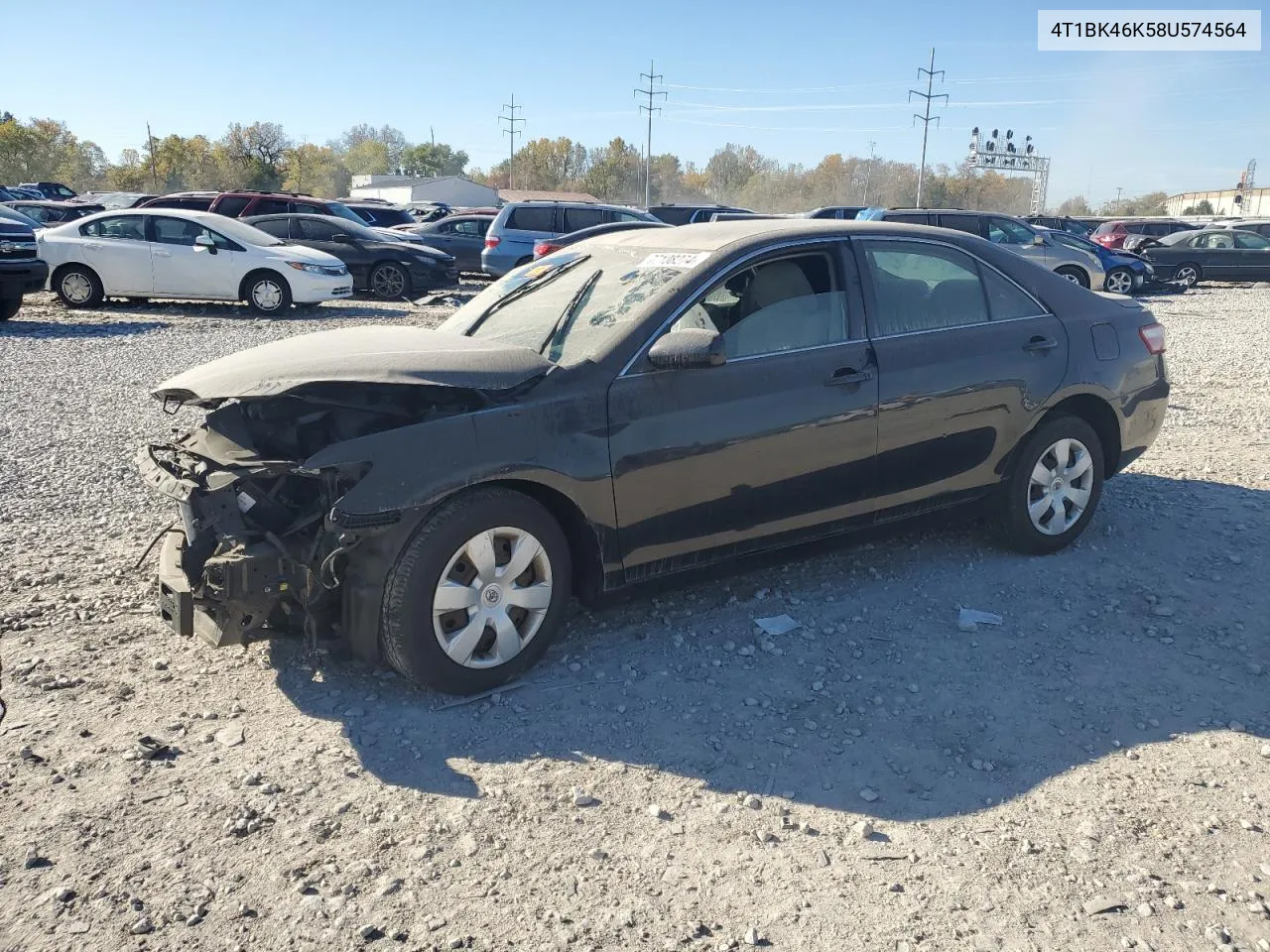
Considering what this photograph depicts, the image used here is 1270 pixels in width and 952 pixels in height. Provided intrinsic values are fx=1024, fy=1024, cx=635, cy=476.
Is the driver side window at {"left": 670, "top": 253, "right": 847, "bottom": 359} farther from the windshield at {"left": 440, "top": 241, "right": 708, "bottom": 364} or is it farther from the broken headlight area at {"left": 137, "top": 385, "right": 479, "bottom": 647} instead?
the broken headlight area at {"left": 137, "top": 385, "right": 479, "bottom": 647}

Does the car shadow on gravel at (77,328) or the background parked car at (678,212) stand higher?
the background parked car at (678,212)

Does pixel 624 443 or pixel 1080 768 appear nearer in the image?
pixel 1080 768

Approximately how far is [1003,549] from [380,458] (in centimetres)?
344

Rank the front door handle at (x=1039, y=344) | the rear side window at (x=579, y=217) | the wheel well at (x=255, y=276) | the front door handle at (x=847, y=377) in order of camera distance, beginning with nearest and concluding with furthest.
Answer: the front door handle at (x=847, y=377)
the front door handle at (x=1039, y=344)
the wheel well at (x=255, y=276)
the rear side window at (x=579, y=217)

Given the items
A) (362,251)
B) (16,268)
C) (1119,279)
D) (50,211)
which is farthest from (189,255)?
(1119,279)

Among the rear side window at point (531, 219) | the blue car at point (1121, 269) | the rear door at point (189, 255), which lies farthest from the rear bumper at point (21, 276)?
the blue car at point (1121, 269)

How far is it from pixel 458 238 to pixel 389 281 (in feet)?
14.6

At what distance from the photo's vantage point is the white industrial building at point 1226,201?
266ft

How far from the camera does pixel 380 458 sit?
371cm

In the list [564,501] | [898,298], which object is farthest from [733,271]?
[564,501]

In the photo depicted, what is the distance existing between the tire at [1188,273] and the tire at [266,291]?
832 inches

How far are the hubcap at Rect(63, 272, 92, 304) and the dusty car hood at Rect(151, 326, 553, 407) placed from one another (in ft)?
44.9

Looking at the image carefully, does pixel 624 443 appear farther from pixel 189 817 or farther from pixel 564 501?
pixel 189 817

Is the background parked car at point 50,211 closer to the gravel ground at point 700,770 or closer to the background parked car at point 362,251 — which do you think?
the background parked car at point 362,251
